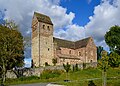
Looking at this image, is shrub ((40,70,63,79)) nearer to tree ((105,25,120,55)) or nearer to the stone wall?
the stone wall

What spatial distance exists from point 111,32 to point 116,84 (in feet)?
140

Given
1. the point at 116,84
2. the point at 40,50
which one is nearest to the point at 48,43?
the point at 40,50

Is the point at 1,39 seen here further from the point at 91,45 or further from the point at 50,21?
the point at 91,45

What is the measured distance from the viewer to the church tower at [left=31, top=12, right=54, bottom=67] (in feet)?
228

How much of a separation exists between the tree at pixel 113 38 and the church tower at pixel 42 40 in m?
17.2

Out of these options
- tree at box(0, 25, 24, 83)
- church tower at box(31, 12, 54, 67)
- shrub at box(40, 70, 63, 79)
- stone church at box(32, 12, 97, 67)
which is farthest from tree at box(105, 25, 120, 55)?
tree at box(0, 25, 24, 83)

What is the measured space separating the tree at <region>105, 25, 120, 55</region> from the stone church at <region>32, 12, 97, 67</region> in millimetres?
10864

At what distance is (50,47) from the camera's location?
2844 inches

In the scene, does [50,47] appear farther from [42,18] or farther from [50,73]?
[50,73]

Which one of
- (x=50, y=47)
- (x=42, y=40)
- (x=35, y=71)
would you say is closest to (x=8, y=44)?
(x=35, y=71)

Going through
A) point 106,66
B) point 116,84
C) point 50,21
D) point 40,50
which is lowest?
point 116,84

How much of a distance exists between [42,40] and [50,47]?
11.1 ft

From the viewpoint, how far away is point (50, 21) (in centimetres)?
7538

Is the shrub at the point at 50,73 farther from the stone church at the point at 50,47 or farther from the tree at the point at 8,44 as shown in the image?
the stone church at the point at 50,47
